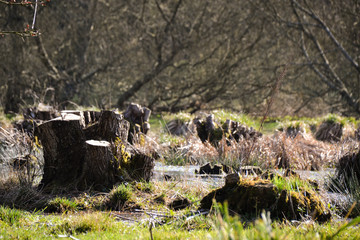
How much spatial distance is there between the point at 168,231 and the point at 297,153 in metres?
5.09

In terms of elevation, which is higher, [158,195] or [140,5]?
[140,5]

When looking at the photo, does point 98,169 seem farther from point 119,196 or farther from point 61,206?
point 61,206

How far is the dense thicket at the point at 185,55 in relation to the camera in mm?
17906

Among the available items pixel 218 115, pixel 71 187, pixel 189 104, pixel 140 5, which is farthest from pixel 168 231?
pixel 140 5

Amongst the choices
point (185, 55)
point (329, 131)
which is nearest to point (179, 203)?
point (329, 131)

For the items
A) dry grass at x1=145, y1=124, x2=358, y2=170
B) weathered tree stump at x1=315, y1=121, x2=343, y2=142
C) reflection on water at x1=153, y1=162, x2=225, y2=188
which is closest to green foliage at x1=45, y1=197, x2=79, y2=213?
reflection on water at x1=153, y1=162, x2=225, y2=188

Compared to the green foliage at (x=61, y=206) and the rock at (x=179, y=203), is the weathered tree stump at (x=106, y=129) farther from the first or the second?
the rock at (x=179, y=203)

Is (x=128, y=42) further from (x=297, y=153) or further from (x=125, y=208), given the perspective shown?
(x=125, y=208)

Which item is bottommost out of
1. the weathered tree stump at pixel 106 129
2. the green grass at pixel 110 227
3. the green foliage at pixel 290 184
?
the green grass at pixel 110 227

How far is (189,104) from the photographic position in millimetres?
19406

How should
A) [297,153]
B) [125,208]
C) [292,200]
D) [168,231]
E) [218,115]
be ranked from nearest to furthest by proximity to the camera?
[168,231], [292,200], [125,208], [297,153], [218,115]

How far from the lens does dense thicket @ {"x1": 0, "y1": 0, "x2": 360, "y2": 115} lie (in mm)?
17906

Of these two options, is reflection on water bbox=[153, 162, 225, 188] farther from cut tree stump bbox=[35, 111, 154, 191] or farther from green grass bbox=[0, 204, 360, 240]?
green grass bbox=[0, 204, 360, 240]

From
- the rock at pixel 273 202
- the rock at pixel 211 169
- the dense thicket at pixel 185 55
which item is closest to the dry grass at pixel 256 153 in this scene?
the rock at pixel 211 169
